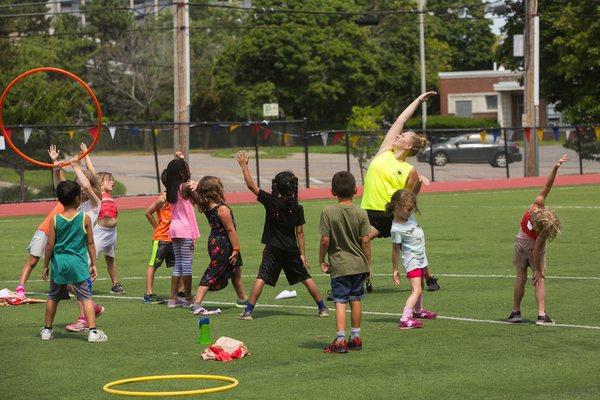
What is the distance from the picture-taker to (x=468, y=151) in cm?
5166

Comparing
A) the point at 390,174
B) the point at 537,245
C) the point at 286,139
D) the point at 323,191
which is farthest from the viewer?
the point at 286,139

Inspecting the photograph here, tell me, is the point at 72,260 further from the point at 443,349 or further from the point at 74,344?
the point at 443,349

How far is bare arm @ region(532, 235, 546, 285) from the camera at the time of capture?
37.6 feet

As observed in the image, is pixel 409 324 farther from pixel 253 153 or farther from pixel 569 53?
pixel 569 53

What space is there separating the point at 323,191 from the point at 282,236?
81.6ft

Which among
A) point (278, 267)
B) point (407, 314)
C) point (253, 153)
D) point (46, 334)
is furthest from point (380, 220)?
point (253, 153)

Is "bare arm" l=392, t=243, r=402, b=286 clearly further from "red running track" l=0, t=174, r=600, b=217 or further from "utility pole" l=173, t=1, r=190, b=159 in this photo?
"utility pole" l=173, t=1, r=190, b=159

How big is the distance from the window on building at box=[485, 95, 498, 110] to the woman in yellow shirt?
75.7 m

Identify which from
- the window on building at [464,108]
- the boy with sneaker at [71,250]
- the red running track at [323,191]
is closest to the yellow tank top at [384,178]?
the boy with sneaker at [71,250]

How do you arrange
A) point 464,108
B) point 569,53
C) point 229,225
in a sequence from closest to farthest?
point 229,225 → point 569,53 → point 464,108

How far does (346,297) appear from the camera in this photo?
10.8m

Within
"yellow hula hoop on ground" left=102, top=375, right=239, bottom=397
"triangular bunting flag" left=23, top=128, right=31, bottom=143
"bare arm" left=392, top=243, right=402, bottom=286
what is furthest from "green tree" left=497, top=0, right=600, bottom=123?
A: "yellow hula hoop on ground" left=102, top=375, right=239, bottom=397

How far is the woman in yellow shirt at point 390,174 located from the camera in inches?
536

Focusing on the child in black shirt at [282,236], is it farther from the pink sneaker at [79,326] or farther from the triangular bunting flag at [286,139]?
the triangular bunting flag at [286,139]
